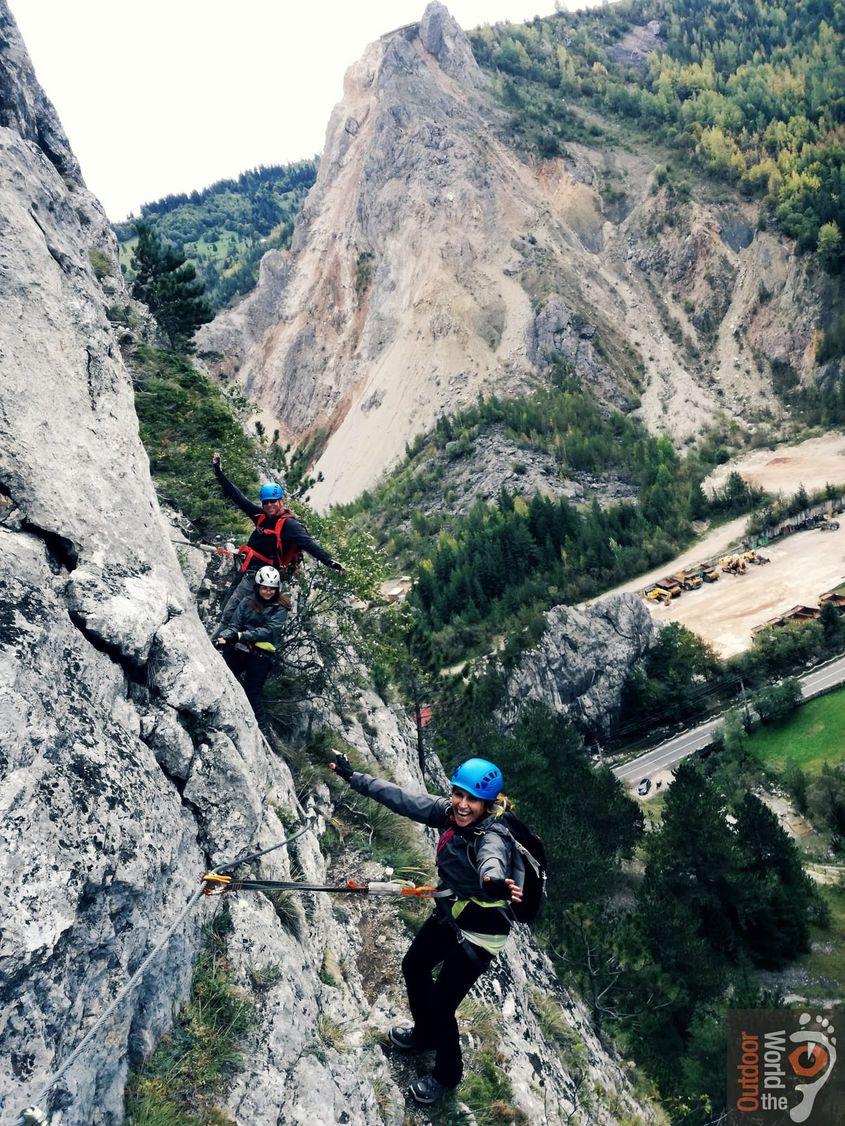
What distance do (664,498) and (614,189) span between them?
6927cm

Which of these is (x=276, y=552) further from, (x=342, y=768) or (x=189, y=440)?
(x=189, y=440)

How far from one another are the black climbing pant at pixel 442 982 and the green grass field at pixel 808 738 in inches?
1653

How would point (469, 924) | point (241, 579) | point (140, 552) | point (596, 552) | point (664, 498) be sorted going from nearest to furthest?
1. point (469, 924)
2. point (140, 552)
3. point (241, 579)
4. point (596, 552)
5. point (664, 498)

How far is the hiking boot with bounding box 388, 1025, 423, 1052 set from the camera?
6984 millimetres

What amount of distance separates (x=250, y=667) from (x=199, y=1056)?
481cm

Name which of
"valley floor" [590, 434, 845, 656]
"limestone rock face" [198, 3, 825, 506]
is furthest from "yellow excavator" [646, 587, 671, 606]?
"limestone rock face" [198, 3, 825, 506]

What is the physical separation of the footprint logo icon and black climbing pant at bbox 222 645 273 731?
1578cm

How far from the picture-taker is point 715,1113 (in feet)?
49.2

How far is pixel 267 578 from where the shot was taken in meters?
9.34

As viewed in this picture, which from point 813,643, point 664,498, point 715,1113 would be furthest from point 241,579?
point 664,498

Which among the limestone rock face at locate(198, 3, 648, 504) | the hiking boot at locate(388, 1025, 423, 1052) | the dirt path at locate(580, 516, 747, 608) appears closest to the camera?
the hiking boot at locate(388, 1025, 423, 1052)

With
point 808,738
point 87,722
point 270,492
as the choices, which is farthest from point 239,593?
point 808,738

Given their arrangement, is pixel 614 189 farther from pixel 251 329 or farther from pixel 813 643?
pixel 813 643

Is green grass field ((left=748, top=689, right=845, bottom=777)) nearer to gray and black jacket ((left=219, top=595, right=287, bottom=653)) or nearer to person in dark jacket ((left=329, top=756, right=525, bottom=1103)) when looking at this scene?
gray and black jacket ((left=219, top=595, right=287, bottom=653))
